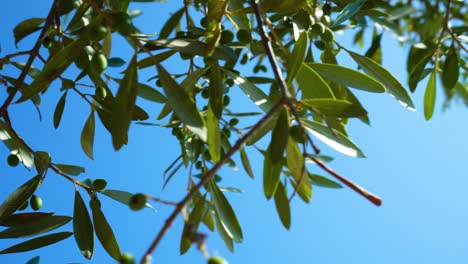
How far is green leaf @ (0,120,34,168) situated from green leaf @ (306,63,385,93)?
1067mm

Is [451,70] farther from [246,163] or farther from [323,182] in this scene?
[246,163]

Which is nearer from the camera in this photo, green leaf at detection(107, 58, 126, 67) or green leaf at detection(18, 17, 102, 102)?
green leaf at detection(18, 17, 102, 102)

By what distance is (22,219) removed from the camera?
2.08m

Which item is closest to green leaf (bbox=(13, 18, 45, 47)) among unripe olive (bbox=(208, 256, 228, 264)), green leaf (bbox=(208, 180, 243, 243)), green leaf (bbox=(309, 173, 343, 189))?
green leaf (bbox=(208, 180, 243, 243))

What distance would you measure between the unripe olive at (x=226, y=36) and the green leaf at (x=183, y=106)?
384 mm

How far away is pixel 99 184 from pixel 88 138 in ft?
0.86

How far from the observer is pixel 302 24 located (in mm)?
2076

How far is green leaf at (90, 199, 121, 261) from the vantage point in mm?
2115

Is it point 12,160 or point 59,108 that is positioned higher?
point 59,108

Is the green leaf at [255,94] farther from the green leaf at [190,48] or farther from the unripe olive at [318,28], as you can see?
the unripe olive at [318,28]

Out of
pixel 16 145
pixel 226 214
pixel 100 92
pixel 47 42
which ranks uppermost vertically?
pixel 47 42

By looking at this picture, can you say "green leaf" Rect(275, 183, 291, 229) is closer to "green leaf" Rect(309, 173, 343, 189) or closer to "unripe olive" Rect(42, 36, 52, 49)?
"green leaf" Rect(309, 173, 343, 189)

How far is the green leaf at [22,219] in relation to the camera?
2061 millimetres

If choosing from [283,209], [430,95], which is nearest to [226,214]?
[283,209]
